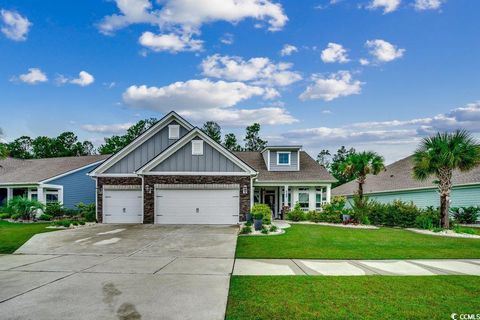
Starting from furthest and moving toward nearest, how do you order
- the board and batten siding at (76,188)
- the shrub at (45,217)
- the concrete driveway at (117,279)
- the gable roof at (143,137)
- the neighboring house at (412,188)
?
the board and batten siding at (76,188)
the shrub at (45,217)
the neighboring house at (412,188)
the gable roof at (143,137)
the concrete driveway at (117,279)

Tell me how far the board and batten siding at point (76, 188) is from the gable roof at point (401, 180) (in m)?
24.2

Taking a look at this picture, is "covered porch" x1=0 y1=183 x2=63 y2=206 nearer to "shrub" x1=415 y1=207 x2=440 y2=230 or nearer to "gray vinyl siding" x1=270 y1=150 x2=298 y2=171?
"gray vinyl siding" x1=270 y1=150 x2=298 y2=171

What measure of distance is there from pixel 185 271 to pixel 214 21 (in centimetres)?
1529

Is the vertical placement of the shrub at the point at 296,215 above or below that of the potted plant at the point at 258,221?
below

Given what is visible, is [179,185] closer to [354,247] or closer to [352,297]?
[354,247]

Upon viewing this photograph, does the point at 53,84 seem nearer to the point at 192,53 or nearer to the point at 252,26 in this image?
the point at 192,53

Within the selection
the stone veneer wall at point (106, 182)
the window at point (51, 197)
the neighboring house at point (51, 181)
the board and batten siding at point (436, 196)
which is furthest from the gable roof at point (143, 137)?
the board and batten siding at point (436, 196)

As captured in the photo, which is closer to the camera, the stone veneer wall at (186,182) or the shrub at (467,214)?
the stone veneer wall at (186,182)

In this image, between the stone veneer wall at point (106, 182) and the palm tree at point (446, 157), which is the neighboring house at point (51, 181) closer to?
the stone veneer wall at point (106, 182)

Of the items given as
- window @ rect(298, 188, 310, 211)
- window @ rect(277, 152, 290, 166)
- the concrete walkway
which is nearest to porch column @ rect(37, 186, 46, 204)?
window @ rect(277, 152, 290, 166)

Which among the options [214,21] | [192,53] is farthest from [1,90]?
[214,21]

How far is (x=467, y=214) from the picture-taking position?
20.3 metres

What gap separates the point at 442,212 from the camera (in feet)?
54.6

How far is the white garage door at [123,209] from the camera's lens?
1938cm
